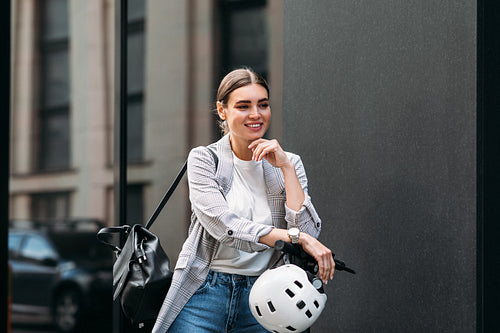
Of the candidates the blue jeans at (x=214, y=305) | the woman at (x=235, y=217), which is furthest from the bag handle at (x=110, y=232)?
the blue jeans at (x=214, y=305)

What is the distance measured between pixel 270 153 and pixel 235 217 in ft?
1.10

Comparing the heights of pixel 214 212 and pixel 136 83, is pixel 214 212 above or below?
below

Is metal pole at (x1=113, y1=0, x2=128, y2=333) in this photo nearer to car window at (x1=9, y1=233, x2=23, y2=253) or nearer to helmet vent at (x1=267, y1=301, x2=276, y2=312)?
helmet vent at (x1=267, y1=301, x2=276, y2=312)

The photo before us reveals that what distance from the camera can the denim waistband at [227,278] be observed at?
9.92 ft

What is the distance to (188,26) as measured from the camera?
16938 mm

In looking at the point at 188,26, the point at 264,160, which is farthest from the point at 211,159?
the point at 188,26

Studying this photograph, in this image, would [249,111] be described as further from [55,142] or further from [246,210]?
[55,142]

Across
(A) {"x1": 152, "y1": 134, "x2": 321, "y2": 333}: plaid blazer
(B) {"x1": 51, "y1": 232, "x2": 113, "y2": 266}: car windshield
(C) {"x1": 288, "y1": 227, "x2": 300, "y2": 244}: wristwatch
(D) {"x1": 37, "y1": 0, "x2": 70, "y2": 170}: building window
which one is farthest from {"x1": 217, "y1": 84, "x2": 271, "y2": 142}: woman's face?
(D) {"x1": 37, "y1": 0, "x2": 70, "y2": 170}: building window

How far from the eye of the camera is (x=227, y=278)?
3.03 m

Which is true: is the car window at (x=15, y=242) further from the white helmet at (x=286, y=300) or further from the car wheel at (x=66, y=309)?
the white helmet at (x=286, y=300)

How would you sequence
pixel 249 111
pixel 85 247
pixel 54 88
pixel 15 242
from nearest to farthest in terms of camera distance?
1. pixel 249 111
2. pixel 15 242
3. pixel 85 247
4. pixel 54 88

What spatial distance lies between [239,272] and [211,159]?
0.54 m

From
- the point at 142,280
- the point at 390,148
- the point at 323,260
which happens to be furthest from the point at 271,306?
the point at 390,148
